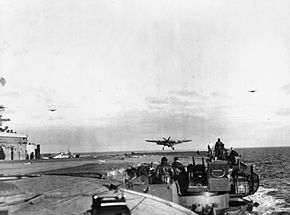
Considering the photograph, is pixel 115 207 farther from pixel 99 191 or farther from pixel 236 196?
pixel 236 196

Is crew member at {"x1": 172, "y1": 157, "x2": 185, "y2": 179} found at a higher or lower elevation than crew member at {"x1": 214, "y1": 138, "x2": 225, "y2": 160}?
lower

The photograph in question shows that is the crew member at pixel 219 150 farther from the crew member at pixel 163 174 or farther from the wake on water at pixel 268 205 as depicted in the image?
the crew member at pixel 163 174

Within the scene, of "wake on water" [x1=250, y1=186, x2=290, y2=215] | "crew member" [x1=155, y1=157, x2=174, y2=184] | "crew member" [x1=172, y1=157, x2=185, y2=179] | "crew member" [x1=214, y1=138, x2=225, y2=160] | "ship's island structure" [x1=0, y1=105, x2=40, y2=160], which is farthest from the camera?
"ship's island structure" [x1=0, y1=105, x2=40, y2=160]

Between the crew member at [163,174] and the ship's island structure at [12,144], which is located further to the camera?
the ship's island structure at [12,144]

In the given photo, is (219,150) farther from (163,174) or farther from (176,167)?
(163,174)

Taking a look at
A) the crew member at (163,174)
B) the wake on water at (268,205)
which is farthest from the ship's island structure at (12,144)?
the crew member at (163,174)

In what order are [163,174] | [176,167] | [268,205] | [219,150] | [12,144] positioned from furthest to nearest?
[12,144] → [268,205] → [219,150] → [176,167] → [163,174]

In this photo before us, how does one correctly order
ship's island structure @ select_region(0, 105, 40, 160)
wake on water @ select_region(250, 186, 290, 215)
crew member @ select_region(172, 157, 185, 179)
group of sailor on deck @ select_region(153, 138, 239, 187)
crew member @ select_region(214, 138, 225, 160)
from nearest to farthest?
1. group of sailor on deck @ select_region(153, 138, 239, 187)
2. crew member @ select_region(172, 157, 185, 179)
3. crew member @ select_region(214, 138, 225, 160)
4. wake on water @ select_region(250, 186, 290, 215)
5. ship's island structure @ select_region(0, 105, 40, 160)

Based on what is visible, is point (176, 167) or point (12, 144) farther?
point (12, 144)

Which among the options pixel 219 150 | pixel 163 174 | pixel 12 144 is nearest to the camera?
pixel 163 174

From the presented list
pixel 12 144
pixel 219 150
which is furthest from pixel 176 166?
pixel 12 144

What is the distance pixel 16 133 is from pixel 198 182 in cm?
5547

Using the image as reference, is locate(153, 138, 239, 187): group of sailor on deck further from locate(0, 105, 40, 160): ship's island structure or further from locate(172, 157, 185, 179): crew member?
locate(0, 105, 40, 160): ship's island structure

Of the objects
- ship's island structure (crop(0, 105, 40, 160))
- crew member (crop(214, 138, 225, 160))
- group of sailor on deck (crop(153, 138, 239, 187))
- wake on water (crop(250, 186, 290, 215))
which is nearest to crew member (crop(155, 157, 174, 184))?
group of sailor on deck (crop(153, 138, 239, 187))
